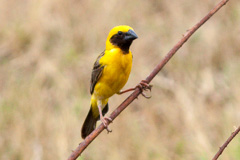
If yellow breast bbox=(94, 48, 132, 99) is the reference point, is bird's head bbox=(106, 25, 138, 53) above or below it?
above

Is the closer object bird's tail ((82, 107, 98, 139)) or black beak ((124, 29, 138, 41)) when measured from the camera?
black beak ((124, 29, 138, 41))

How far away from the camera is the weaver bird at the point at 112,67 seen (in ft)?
12.3

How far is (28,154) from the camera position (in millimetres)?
7297

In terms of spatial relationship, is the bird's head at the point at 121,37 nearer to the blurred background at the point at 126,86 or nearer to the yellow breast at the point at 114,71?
the yellow breast at the point at 114,71

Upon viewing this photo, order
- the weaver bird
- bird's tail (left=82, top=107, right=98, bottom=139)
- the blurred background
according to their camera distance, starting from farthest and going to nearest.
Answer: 1. the blurred background
2. bird's tail (left=82, top=107, right=98, bottom=139)
3. the weaver bird

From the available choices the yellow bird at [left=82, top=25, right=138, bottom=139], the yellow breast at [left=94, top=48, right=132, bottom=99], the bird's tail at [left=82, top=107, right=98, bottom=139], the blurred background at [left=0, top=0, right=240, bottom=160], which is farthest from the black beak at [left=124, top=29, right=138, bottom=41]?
the blurred background at [left=0, top=0, right=240, bottom=160]

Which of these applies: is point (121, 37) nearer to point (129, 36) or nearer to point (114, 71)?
point (129, 36)

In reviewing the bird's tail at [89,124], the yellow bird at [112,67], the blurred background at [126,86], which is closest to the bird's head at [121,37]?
the yellow bird at [112,67]

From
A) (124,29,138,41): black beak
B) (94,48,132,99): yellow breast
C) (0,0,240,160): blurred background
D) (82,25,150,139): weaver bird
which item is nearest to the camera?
(124,29,138,41): black beak

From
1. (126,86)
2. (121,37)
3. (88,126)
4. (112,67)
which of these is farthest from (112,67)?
(126,86)

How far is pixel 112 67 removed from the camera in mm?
4000

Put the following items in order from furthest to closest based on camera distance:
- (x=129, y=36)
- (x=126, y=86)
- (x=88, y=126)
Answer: (x=126, y=86) → (x=88, y=126) → (x=129, y=36)

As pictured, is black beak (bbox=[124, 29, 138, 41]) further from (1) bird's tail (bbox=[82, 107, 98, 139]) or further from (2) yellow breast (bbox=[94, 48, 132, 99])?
(1) bird's tail (bbox=[82, 107, 98, 139])

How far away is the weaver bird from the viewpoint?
3.76 m
